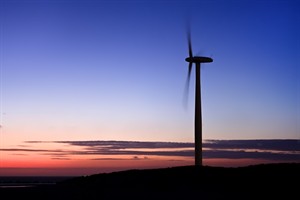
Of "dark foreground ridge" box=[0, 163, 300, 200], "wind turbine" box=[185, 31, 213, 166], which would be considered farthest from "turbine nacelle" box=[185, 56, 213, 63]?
"dark foreground ridge" box=[0, 163, 300, 200]

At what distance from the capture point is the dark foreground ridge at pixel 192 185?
4678 cm

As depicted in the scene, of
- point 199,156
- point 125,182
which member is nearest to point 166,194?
point 125,182

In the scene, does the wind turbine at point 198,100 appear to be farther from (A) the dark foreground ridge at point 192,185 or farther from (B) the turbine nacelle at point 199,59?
(A) the dark foreground ridge at point 192,185

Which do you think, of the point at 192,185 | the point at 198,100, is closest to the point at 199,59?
the point at 198,100

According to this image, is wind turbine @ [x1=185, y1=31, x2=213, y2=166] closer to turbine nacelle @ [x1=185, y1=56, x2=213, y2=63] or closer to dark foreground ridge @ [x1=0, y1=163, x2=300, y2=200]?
turbine nacelle @ [x1=185, y1=56, x2=213, y2=63]

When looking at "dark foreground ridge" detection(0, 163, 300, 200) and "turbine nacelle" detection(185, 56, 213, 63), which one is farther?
"turbine nacelle" detection(185, 56, 213, 63)

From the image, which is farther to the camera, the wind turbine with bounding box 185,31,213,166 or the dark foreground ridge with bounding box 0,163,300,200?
the wind turbine with bounding box 185,31,213,166

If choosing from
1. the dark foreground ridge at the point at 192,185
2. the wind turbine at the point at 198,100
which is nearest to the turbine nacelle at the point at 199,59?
the wind turbine at the point at 198,100

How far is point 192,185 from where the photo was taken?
5088 cm

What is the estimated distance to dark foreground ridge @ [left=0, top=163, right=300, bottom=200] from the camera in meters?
46.8

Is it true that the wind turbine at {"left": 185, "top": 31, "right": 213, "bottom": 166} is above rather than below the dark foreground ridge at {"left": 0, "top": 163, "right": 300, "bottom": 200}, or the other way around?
above

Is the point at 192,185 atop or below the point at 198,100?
below

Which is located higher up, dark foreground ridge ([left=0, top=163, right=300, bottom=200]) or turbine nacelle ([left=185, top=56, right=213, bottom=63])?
turbine nacelle ([left=185, top=56, right=213, bottom=63])

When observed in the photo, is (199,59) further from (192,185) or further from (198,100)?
(192,185)
